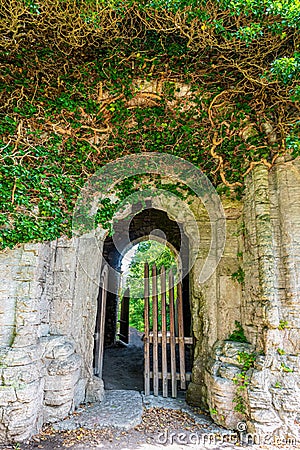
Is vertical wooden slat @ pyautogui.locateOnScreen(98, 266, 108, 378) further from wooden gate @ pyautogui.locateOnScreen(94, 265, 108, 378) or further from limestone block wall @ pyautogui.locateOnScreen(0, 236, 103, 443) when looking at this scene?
limestone block wall @ pyautogui.locateOnScreen(0, 236, 103, 443)

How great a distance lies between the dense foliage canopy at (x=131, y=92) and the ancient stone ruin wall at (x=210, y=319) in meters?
0.47

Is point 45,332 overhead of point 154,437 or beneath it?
overhead

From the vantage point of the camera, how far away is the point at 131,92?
4242mm

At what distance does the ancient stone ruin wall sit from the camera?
3.21 meters

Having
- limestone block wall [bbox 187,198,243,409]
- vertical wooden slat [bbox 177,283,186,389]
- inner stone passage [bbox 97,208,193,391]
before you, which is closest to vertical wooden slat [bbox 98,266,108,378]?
inner stone passage [bbox 97,208,193,391]

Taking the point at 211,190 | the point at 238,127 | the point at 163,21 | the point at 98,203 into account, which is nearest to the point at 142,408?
the point at 98,203

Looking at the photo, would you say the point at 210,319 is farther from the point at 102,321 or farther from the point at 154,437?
the point at 102,321

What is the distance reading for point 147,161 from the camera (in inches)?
189

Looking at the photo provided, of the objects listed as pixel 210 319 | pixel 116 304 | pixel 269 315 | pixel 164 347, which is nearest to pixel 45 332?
pixel 164 347

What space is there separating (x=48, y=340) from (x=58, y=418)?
0.95 metres

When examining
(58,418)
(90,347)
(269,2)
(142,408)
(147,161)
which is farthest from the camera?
(147,161)

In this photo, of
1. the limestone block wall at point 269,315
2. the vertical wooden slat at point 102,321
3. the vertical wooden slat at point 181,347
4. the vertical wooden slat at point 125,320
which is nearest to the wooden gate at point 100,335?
the vertical wooden slat at point 102,321

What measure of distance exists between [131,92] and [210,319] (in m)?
3.69

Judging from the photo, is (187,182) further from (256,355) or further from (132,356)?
(132,356)
